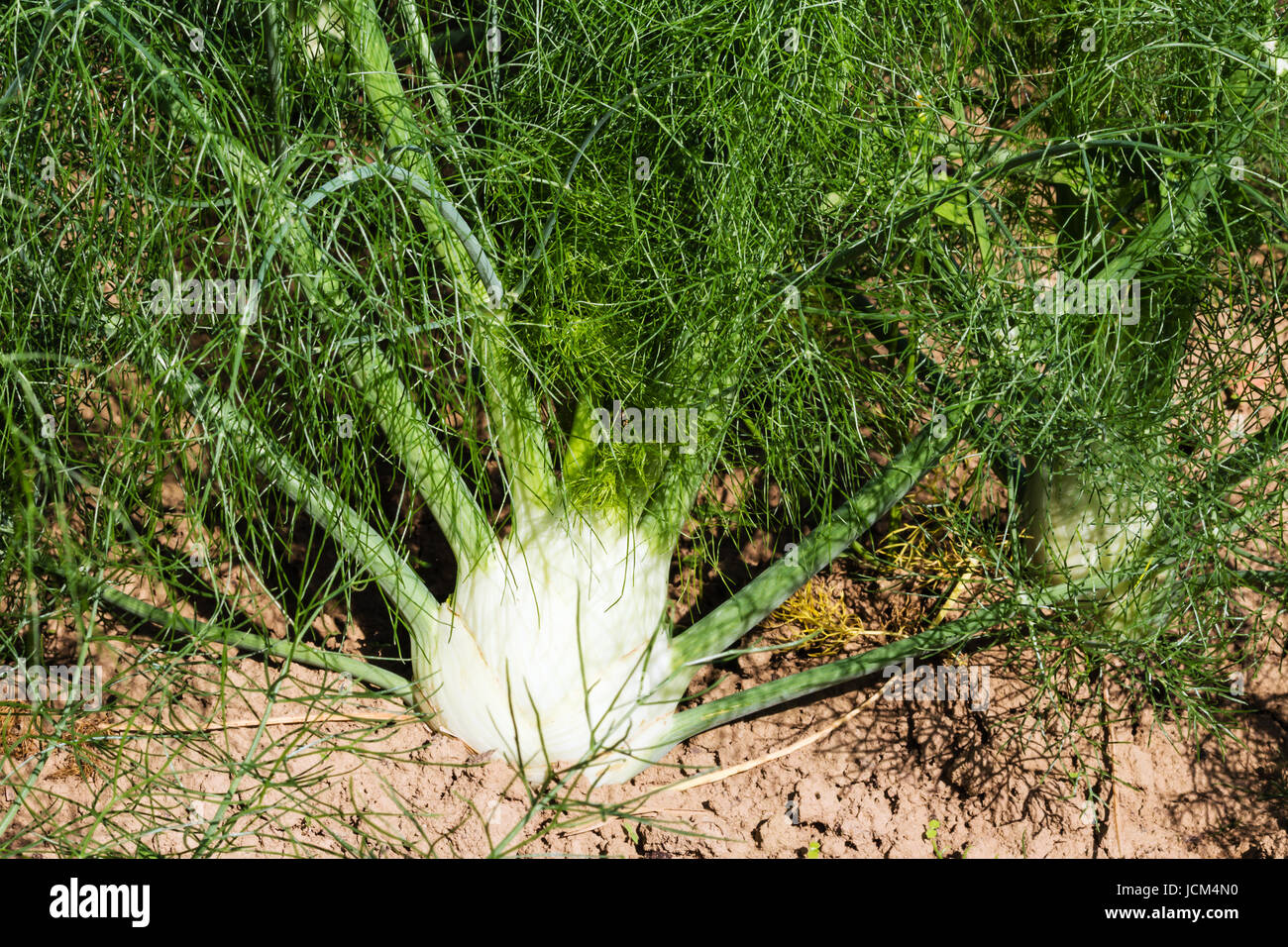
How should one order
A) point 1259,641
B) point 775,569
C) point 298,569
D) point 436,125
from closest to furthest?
point 436,125, point 775,569, point 1259,641, point 298,569

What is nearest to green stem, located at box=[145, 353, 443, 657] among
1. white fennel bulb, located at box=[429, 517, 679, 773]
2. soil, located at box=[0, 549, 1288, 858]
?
white fennel bulb, located at box=[429, 517, 679, 773]

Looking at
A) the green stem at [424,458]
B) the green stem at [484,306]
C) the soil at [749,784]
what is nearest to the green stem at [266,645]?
the soil at [749,784]

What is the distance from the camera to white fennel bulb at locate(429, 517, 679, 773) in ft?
6.09

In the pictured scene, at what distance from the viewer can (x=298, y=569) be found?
2.18m

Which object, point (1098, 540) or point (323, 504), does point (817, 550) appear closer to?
point (1098, 540)

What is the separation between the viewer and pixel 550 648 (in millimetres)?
1865

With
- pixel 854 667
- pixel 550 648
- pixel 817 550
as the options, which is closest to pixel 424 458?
pixel 550 648

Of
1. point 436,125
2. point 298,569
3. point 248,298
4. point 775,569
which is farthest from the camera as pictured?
point 298,569

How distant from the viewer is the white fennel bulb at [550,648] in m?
1.86
